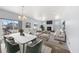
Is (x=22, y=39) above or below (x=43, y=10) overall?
below

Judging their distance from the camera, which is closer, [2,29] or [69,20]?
[2,29]

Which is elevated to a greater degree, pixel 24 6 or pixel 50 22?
pixel 24 6

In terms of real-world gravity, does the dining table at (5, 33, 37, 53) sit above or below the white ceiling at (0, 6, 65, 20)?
below

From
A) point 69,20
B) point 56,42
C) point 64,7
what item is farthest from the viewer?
point 69,20

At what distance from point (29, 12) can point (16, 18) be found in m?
0.38

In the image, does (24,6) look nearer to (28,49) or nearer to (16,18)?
(16,18)

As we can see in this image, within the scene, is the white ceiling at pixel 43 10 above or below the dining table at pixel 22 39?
above

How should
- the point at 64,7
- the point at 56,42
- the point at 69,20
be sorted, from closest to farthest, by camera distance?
1. the point at 64,7
2. the point at 56,42
3. the point at 69,20

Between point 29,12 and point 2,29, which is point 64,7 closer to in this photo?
point 29,12
